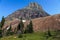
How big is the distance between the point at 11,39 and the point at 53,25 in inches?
2684

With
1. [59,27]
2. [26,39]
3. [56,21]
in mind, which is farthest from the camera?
[56,21]

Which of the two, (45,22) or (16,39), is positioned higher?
(45,22)

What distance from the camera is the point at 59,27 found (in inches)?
6088

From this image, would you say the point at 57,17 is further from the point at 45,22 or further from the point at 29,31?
the point at 29,31

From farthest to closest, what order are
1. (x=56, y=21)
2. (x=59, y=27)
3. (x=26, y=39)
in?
(x=56, y=21)
(x=59, y=27)
(x=26, y=39)

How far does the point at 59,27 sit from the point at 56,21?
13076 millimetres

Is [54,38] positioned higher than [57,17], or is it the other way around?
[57,17]

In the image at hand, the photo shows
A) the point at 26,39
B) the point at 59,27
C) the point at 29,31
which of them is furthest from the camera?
the point at 59,27

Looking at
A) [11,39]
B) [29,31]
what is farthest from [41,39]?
[29,31]

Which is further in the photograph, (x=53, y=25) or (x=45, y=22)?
(x=45, y=22)

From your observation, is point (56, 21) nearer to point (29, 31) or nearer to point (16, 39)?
point (29, 31)

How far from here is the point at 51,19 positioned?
172625mm

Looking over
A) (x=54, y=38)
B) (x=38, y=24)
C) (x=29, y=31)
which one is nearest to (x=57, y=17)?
(x=38, y=24)

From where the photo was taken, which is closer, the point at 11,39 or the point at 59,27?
the point at 11,39
